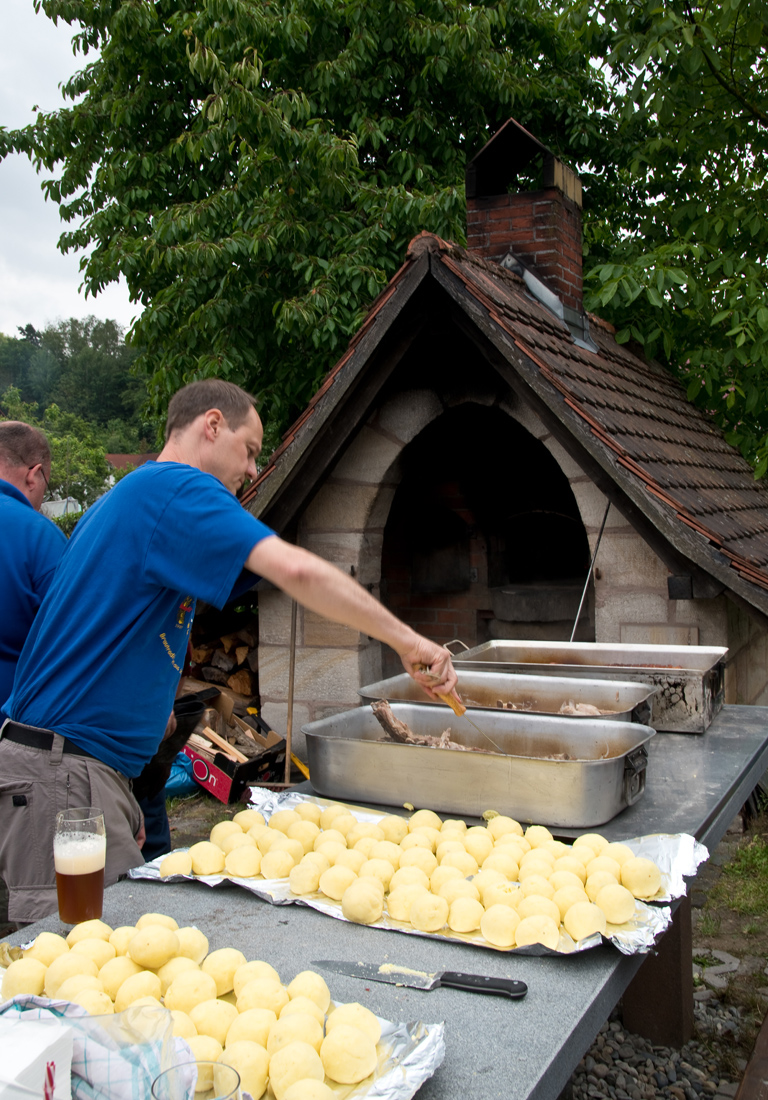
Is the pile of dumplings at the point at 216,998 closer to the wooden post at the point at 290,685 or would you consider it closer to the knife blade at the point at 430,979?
Result: the knife blade at the point at 430,979

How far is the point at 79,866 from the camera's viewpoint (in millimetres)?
1746

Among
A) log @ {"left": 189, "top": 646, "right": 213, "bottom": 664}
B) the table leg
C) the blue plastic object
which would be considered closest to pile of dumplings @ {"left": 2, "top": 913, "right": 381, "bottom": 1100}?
the table leg

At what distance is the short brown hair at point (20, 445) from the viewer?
3621 mm

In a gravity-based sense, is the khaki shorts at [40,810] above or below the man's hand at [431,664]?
below

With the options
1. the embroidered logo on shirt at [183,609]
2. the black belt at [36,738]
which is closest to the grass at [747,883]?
the embroidered logo on shirt at [183,609]

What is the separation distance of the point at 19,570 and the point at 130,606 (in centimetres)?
107

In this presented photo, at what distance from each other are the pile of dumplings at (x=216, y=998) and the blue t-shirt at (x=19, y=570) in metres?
1.67

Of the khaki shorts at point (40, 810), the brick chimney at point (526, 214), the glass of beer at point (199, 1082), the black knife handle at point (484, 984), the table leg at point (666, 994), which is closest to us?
the glass of beer at point (199, 1082)

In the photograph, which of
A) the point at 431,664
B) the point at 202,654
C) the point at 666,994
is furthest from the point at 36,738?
the point at 202,654

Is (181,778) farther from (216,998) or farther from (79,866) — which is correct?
(216,998)

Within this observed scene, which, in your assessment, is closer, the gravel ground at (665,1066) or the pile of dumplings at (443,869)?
the pile of dumplings at (443,869)

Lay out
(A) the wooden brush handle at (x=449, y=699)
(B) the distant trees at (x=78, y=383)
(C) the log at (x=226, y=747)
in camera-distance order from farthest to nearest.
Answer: (B) the distant trees at (x=78, y=383)
(C) the log at (x=226, y=747)
(A) the wooden brush handle at (x=449, y=699)

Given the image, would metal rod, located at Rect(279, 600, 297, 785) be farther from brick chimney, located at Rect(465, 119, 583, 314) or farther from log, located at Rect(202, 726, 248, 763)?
brick chimney, located at Rect(465, 119, 583, 314)

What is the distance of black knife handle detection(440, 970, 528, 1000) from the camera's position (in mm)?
1533
